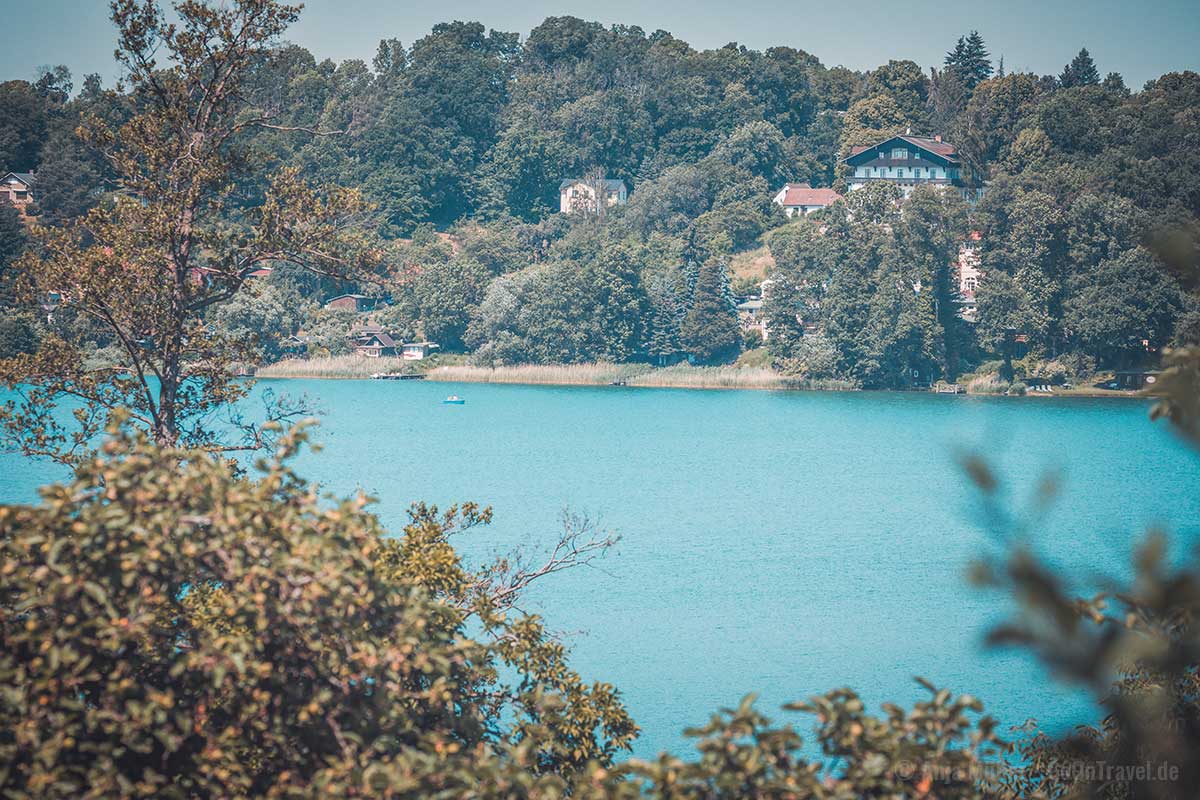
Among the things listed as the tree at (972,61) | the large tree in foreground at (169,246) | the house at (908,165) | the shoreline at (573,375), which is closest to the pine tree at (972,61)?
the tree at (972,61)

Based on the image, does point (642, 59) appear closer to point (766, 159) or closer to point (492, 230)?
point (766, 159)

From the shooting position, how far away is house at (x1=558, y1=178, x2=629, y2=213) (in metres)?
104

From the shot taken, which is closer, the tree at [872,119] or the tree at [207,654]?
the tree at [207,654]

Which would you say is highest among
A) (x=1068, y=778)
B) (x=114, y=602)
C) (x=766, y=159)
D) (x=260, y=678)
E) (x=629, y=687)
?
(x=766, y=159)

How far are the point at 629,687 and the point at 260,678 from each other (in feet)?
47.1

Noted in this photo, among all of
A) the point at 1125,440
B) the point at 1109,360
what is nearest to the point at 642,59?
the point at 1109,360

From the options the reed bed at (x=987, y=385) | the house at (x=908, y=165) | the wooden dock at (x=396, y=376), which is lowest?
the wooden dock at (x=396, y=376)

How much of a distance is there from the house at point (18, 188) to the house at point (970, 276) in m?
63.6

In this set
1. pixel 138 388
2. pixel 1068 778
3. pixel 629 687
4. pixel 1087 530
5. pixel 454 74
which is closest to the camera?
pixel 1068 778

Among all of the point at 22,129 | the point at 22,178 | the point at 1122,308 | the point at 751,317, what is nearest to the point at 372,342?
the point at 751,317

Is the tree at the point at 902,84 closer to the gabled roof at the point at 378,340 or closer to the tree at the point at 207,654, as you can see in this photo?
the gabled roof at the point at 378,340

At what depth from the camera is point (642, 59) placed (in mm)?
128625

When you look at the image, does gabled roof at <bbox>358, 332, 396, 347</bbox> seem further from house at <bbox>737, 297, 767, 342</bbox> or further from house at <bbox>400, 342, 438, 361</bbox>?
house at <bbox>737, 297, 767, 342</bbox>

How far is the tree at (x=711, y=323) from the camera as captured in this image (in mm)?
76375
